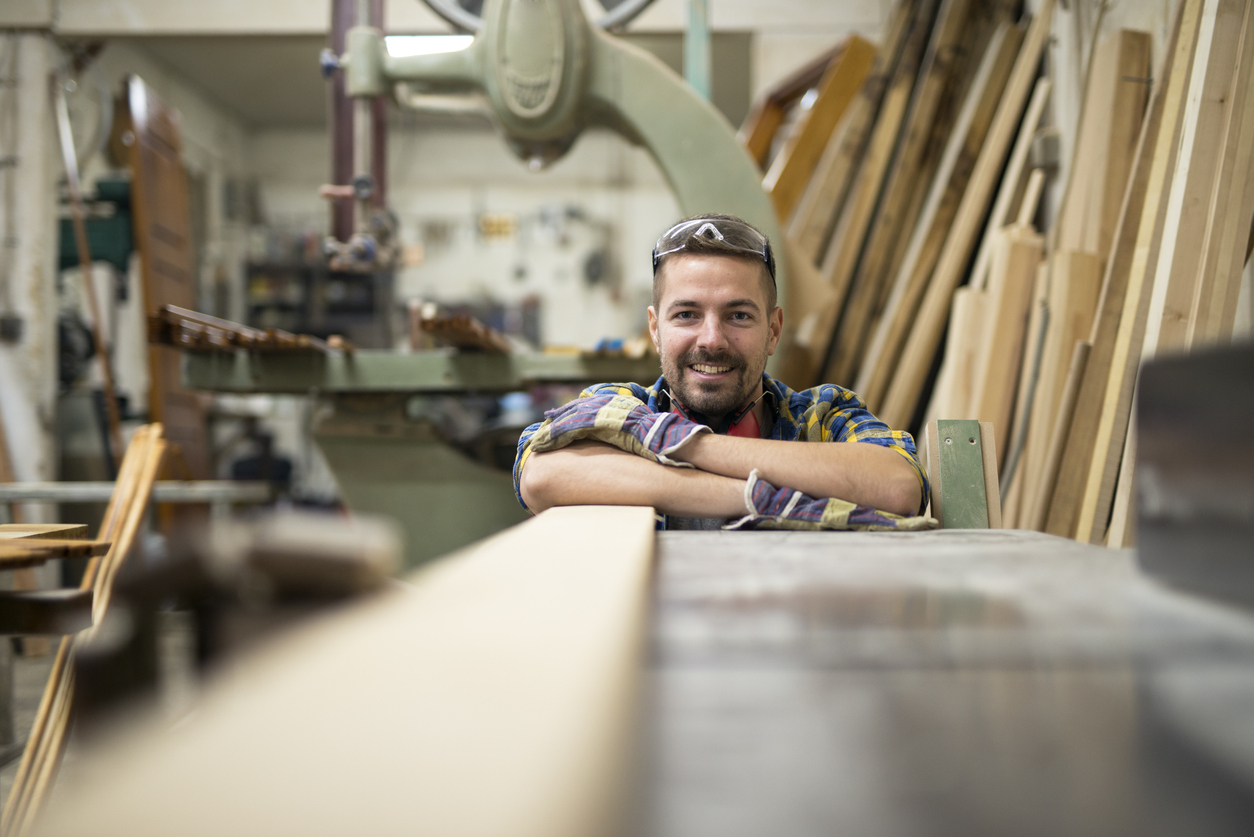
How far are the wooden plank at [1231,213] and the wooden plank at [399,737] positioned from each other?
143cm

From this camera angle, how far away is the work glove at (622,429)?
1139mm

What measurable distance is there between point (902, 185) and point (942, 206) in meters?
0.18

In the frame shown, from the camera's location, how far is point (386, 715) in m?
0.26

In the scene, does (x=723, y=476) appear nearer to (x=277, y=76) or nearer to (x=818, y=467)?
(x=818, y=467)

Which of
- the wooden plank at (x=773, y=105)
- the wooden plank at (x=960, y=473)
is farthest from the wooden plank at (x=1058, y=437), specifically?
the wooden plank at (x=773, y=105)

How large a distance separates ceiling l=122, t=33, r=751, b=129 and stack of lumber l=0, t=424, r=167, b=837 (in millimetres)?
4396

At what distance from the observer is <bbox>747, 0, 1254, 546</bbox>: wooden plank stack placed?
4.50ft

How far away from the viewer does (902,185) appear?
2.56 meters

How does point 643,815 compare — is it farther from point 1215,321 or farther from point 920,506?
point 1215,321

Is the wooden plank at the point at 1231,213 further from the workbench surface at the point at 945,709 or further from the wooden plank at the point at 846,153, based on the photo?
the wooden plank at the point at 846,153

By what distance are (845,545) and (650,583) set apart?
309 millimetres

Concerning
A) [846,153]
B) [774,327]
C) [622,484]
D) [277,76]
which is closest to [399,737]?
[622,484]

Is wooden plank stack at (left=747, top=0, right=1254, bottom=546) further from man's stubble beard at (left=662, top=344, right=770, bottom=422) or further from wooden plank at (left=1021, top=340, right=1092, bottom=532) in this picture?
man's stubble beard at (left=662, top=344, right=770, bottom=422)

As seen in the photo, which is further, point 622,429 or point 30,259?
point 30,259
